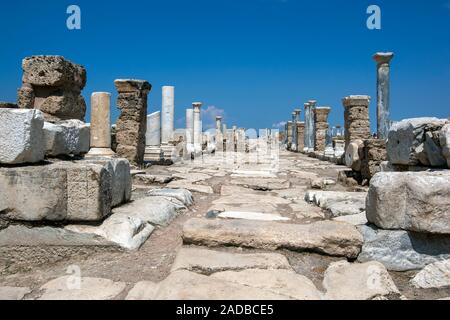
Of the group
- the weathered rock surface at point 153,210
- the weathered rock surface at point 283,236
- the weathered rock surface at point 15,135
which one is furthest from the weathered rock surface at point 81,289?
the weathered rock surface at point 15,135

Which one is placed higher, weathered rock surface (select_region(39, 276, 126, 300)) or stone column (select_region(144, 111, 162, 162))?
stone column (select_region(144, 111, 162, 162))

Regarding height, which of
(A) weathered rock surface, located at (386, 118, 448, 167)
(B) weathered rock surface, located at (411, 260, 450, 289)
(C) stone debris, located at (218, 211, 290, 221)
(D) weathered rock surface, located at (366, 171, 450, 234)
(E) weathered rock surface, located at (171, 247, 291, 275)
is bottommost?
(B) weathered rock surface, located at (411, 260, 450, 289)

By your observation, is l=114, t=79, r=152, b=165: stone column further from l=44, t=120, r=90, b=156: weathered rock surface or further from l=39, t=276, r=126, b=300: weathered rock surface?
l=39, t=276, r=126, b=300: weathered rock surface

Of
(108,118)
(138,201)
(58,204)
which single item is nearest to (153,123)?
(108,118)

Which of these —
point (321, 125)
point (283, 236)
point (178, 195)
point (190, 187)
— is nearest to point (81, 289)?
point (283, 236)

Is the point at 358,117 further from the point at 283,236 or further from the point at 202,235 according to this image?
the point at 202,235

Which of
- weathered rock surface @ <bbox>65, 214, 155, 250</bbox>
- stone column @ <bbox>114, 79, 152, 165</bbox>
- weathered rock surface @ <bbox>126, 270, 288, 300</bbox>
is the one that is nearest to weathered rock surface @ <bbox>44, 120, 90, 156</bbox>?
weathered rock surface @ <bbox>65, 214, 155, 250</bbox>

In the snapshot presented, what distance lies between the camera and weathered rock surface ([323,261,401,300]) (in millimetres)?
2361

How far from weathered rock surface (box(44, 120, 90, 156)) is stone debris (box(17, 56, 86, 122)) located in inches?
145

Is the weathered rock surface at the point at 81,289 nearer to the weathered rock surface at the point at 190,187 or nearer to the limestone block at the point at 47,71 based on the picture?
the weathered rock surface at the point at 190,187

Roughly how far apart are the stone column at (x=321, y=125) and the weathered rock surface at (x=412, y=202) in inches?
708

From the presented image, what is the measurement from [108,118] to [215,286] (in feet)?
19.9
